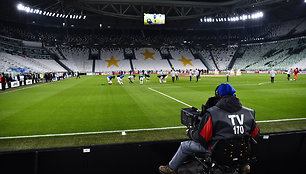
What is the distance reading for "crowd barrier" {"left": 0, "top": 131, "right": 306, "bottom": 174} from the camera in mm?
3875

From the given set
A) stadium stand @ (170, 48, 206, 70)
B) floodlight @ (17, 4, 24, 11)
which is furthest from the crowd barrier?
stadium stand @ (170, 48, 206, 70)

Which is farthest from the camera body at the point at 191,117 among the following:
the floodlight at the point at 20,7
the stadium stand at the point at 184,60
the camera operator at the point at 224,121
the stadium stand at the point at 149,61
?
the stadium stand at the point at 184,60

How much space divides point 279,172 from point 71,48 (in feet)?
267

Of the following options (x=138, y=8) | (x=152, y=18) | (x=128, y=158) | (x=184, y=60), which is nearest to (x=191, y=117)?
(x=128, y=158)

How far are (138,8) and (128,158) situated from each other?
201ft

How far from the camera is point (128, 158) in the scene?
13.9ft

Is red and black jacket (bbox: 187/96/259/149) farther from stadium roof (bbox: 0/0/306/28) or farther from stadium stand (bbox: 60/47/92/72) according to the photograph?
stadium stand (bbox: 60/47/92/72)

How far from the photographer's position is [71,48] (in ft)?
254

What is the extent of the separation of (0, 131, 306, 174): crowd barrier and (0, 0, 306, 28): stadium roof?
4772 cm

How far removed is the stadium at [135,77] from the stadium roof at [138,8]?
0.31 metres

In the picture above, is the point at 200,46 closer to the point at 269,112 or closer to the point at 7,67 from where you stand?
the point at 7,67

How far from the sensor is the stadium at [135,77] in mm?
4645

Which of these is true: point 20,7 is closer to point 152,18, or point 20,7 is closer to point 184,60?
point 152,18

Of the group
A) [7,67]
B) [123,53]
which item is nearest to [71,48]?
[123,53]
